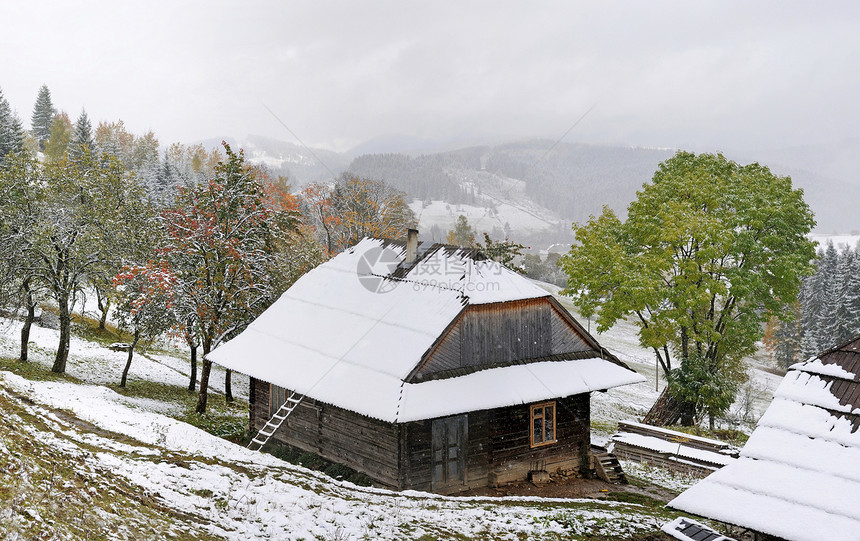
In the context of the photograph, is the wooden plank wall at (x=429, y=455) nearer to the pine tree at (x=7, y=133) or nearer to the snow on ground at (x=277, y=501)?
the snow on ground at (x=277, y=501)

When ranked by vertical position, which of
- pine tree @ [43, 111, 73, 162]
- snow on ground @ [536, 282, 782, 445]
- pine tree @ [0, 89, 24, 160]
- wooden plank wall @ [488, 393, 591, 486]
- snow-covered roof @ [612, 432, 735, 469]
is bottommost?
snow on ground @ [536, 282, 782, 445]

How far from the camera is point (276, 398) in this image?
24.8 m

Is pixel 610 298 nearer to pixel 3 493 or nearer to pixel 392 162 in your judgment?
pixel 3 493

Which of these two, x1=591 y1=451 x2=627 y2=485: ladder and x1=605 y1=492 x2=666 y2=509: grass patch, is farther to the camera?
x1=591 y1=451 x2=627 y2=485: ladder

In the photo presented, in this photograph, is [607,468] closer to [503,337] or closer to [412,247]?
[503,337]

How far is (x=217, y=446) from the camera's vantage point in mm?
17484

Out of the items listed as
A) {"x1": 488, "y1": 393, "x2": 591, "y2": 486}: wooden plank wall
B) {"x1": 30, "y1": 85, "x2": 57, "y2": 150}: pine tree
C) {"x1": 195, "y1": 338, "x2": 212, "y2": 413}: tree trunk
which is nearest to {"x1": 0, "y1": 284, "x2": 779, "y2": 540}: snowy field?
{"x1": 488, "y1": 393, "x2": 591, "y2": 486}: wooden plank wall

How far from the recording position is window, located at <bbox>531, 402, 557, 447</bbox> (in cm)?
2234

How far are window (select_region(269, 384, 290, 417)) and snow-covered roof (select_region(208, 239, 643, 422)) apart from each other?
144cm

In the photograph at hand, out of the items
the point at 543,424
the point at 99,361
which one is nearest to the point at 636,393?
the point at 543,424

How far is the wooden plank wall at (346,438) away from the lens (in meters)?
19.8

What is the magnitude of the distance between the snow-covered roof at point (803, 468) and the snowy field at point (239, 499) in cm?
378

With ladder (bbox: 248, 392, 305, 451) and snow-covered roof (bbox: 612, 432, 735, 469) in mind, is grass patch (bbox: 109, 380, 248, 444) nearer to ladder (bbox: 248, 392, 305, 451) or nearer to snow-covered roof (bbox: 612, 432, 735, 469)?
ladder (bbox: 248, 392, 305, 451)

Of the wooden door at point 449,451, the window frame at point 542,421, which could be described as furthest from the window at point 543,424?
the wooden door at point 449,451
